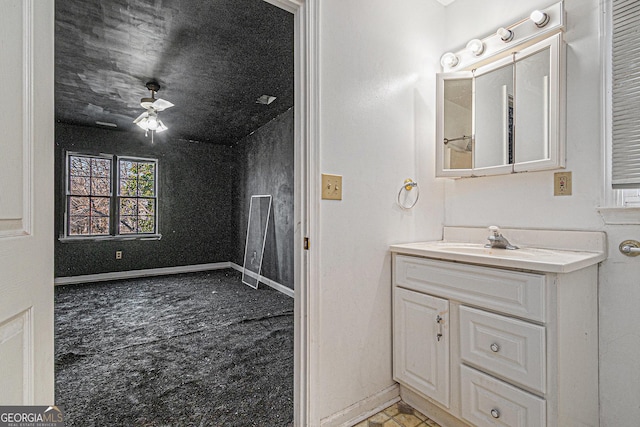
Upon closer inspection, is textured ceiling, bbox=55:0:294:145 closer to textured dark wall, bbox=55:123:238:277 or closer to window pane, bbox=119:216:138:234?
textured dark wall, bbox=55:123:238:277

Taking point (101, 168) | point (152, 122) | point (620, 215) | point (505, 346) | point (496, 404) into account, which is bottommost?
point (496, 404)

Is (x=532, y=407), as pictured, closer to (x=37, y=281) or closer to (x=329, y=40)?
(x=37, y=281)

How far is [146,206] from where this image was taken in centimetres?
530

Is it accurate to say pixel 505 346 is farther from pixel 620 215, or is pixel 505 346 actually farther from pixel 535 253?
pixel 620 215

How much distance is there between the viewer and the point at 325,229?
146cm

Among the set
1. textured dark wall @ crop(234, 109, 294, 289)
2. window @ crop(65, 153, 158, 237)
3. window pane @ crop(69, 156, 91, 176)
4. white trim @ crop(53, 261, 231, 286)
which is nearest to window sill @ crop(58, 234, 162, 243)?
window @ crop(65, 153, 158, 237)

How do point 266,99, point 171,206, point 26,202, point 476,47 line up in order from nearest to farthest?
1. point 26,202
2. point 476,47
3. point 266,99
4. point 171,206

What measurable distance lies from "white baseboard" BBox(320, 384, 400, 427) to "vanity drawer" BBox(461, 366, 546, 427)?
42 cm

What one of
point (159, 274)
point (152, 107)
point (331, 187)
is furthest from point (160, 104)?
point (159, 274)

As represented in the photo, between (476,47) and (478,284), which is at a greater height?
(476,47)

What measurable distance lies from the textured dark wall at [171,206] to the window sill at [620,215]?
5335mm

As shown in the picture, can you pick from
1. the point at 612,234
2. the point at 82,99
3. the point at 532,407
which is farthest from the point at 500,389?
the point at 82,99

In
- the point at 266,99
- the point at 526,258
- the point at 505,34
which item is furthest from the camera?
the point at 266,99

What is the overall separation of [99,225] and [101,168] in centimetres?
93
